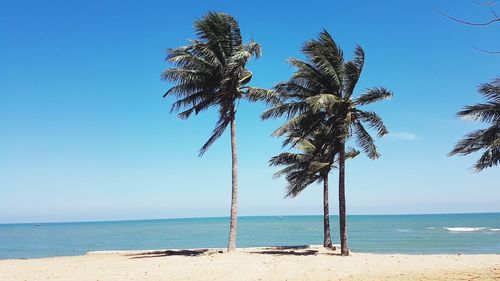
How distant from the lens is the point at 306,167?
2338 cm

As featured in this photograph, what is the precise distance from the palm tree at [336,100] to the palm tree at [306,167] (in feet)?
8.87

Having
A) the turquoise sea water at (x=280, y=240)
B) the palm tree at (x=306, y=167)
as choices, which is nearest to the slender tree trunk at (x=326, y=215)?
the palm tree at (x=306, y=167)

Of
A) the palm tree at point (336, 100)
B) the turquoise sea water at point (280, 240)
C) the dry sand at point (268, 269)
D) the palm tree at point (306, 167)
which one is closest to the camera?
the dry sand at point (268, 269)

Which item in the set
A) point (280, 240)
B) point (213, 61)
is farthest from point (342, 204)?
point (280, 240)

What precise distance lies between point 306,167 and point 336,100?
21.3 ft

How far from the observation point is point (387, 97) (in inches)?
712

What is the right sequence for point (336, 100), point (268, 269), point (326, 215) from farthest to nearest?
1. point (326, 215)
2. point (336, 100)
3. point (268, 269)

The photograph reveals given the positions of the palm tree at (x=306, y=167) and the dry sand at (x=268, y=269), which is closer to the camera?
the dry sand at (x=268, y=269)

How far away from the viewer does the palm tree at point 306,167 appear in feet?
73.7

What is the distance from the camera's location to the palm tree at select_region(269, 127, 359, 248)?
73.7ft

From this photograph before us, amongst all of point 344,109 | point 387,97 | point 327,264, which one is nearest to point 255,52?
point 344,109

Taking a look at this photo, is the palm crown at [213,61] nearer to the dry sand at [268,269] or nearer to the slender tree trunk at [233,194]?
the slender tree trunk at [233,194]

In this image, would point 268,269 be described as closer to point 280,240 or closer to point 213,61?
point 213,61

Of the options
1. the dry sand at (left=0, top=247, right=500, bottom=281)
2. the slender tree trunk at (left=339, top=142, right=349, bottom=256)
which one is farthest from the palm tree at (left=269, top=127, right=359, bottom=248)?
the dry sand at (left=0, top=247, right=500, bottom=281)
